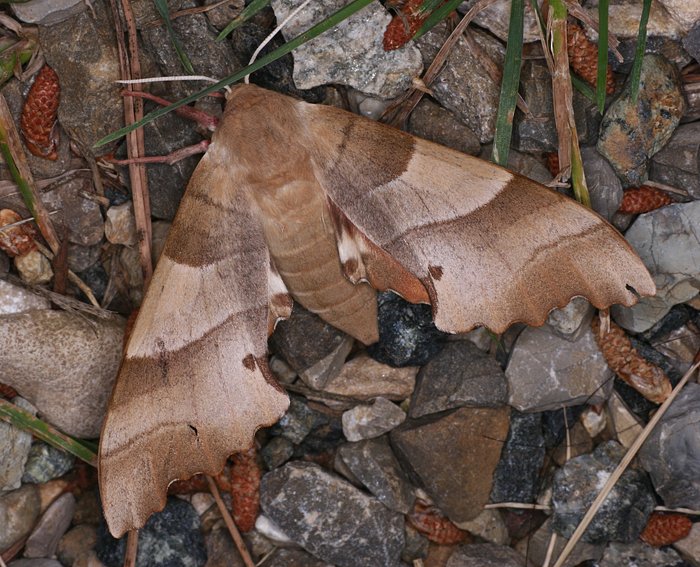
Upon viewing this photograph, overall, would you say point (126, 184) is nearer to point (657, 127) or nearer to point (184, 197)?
point (184, 197)

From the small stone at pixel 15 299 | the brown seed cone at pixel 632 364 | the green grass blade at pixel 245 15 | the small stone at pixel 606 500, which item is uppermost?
the green grass blade at pixel 245 15

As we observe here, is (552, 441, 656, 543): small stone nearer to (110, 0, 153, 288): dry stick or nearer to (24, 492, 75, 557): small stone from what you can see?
(110, 0, 153, 288): dry stick

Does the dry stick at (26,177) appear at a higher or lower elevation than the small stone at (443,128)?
higher

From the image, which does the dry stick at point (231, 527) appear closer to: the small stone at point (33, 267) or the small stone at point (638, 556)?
the small stone at point (33, 267)

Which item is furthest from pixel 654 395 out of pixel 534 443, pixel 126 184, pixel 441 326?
pixel 126 184

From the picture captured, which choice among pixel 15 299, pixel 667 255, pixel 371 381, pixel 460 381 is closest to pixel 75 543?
pixel 15 299

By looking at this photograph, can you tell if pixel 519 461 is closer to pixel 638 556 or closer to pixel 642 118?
pixel 638 556

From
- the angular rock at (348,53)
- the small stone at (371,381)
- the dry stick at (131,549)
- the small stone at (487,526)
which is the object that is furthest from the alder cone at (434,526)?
the angular rock at (348,53)
